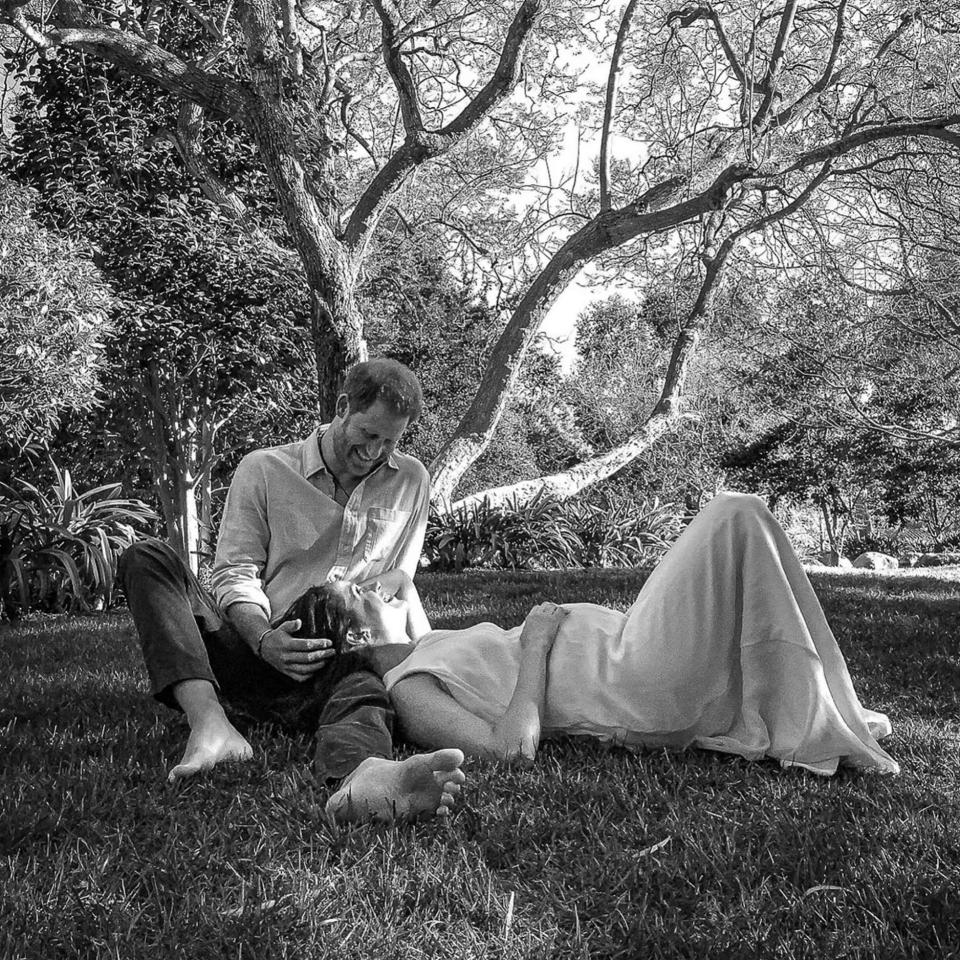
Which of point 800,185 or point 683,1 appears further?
point 800,185

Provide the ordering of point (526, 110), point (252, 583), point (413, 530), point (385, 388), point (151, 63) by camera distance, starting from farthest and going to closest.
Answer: point (526, 110)
point (151, 63)
point (413, 530)
point (252, 583)
point (385, 388)

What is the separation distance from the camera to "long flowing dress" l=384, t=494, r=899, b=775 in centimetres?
271

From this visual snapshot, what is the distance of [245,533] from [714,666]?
1.56 m

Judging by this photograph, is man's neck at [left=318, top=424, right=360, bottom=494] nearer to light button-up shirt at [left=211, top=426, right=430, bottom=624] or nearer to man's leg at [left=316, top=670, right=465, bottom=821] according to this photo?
light button-up shirt at [left=211, top=426, right=430, bottom=624]

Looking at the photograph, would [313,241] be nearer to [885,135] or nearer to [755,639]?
[885,135]

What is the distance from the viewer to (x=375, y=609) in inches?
126

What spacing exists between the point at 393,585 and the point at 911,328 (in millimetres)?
6713

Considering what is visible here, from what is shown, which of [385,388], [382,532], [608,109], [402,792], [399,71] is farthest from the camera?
[608,109]

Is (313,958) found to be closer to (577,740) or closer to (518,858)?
(518,858)

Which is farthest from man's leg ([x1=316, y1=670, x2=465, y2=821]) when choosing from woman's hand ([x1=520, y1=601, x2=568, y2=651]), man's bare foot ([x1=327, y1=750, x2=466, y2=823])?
woman's hand ([x1=520, y1=601, x2=568, y2=651])

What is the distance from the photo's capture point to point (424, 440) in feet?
60.6

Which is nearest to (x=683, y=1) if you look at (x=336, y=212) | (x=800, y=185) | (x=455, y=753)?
(x=800, y=185)

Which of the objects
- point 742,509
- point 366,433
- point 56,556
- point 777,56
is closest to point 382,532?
point 366,433

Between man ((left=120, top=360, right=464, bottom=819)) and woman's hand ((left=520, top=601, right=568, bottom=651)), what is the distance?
452mm
